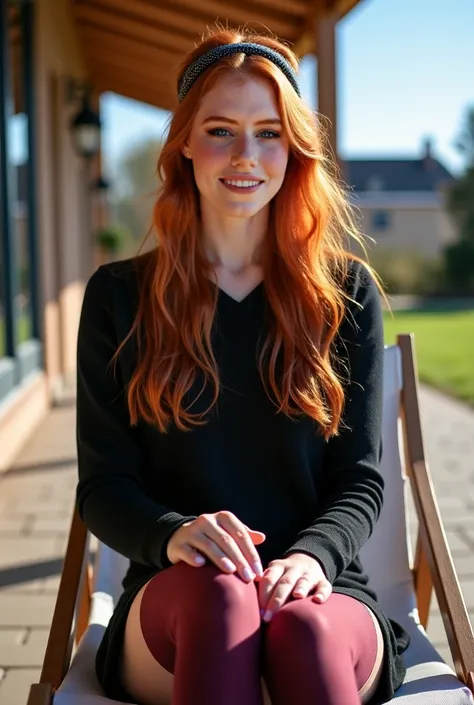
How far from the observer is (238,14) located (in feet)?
18.4

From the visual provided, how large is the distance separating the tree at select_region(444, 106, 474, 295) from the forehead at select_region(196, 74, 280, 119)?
27.4m

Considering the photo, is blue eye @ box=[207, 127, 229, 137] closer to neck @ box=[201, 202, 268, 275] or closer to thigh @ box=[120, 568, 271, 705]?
neck @ box=[201, 202, 268, 275]

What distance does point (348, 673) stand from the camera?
1.40m

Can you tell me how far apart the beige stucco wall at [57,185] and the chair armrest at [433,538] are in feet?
16.2

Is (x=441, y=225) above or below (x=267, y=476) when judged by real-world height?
above

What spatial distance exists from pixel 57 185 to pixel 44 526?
4.80m

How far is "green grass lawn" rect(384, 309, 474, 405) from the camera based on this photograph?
8.87 meters

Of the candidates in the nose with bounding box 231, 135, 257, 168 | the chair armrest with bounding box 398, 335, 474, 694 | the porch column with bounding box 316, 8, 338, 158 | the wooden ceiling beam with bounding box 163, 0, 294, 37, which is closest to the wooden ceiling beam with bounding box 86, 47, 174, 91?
the wooden ceiling beam with bounding box 163, 0, 294, 37

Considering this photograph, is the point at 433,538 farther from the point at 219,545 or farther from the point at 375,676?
the point at 219,545

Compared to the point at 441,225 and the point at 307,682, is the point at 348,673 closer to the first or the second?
the point at 307,682

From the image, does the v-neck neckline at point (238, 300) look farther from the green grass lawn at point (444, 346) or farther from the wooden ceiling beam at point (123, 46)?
the wooden ceiling beam at point (123, 46)

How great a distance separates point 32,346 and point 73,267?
2.96 meters

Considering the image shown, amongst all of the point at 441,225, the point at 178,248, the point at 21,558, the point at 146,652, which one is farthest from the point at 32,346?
the point at 441,225

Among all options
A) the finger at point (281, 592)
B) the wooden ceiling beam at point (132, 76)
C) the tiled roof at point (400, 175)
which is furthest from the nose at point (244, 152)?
the tiled roof at point (400, 175)
